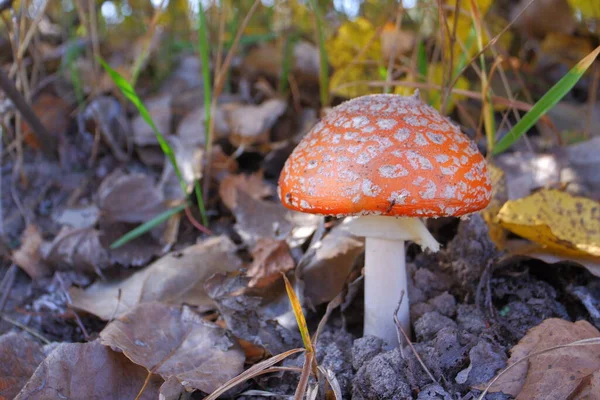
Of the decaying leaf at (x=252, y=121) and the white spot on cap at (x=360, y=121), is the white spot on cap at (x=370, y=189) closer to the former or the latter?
the white spot on cap at (x=360, y=121)

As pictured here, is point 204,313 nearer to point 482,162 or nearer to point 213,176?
point 213,176

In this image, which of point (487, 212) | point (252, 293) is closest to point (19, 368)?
point (252, 293)

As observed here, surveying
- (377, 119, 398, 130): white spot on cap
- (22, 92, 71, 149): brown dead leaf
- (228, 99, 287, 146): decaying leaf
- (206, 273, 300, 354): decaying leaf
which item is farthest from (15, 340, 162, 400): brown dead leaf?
(22, 92, 71, 149): brown dead leaf

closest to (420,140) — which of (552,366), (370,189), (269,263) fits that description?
(370,189)

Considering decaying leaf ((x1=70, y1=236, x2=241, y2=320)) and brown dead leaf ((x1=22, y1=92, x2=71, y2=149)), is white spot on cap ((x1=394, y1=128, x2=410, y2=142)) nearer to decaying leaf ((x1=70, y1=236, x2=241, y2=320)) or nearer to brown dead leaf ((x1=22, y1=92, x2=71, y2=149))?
decaying leaf ((x1=70, y1=236, x2=241, y2=320))

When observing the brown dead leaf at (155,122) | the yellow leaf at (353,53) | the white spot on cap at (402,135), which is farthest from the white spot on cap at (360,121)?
the brown dead leaf at (155,122)
